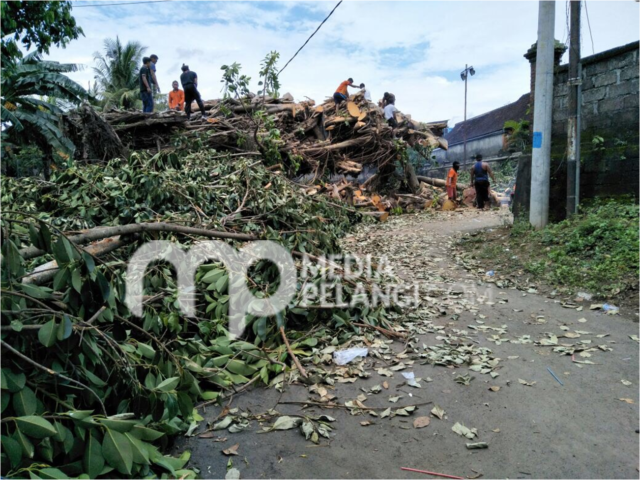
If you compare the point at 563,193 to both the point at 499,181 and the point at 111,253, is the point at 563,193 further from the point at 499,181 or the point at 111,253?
the point at 499,181

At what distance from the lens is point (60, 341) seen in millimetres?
1911

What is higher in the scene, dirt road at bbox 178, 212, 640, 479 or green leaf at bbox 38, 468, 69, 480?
green leaf at bbox 38, 468, 69, 480

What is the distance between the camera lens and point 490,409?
2.60 metres

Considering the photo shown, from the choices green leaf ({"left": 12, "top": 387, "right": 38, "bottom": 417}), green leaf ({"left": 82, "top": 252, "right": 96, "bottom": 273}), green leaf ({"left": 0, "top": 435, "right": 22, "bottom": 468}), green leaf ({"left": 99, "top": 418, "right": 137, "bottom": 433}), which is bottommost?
green leaf ({"left": 99, "top": 418, "right": 137, "bottom": 433})

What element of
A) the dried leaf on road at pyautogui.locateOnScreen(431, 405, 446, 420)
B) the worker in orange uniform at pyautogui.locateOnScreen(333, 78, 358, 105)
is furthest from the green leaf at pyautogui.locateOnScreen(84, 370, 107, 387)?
the worker in orange uniform at pyautogui.locateOnScreen(333, 78, 358, 105)

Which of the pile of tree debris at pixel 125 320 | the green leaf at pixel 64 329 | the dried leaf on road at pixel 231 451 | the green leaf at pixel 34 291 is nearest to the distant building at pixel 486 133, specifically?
the pile of tree debris at pixel 125 320

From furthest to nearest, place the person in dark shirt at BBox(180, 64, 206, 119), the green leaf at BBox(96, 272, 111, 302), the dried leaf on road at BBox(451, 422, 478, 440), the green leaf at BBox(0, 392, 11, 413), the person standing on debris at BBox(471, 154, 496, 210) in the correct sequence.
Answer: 1. the person standing on debris at BBox(471, 154, 496, 210)
2. the person in dark shirt at BBox(180, 64, 206, 119)
3. the dried leaf on road at BBox(451, 422, 478, 440)
4. the green leaf at BBox(96, 272, 111, 302)
5. the green leaf at BBox(0, 392, 11, 413)

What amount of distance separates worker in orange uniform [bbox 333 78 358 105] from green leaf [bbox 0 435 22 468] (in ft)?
35.6

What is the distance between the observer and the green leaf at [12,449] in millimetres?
1495

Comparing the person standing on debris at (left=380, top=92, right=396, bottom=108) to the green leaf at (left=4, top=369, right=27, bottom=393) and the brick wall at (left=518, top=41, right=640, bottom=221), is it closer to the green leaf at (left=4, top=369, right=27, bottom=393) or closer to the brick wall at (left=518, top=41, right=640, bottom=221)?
the brick wall at (left=518, top=41, right=640, bottom=221)

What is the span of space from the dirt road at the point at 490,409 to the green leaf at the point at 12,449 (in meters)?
0.87

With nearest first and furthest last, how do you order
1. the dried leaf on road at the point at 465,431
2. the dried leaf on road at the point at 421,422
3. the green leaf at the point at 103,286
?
the green leaf at the point at 103,286 → the dried leaf on road at the point at 465,431 → the dried leaf on road at the point at 421,422

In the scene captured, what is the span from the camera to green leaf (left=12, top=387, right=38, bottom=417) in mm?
1653

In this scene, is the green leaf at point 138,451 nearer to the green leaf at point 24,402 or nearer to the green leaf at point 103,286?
the green leaf at point 24,402
